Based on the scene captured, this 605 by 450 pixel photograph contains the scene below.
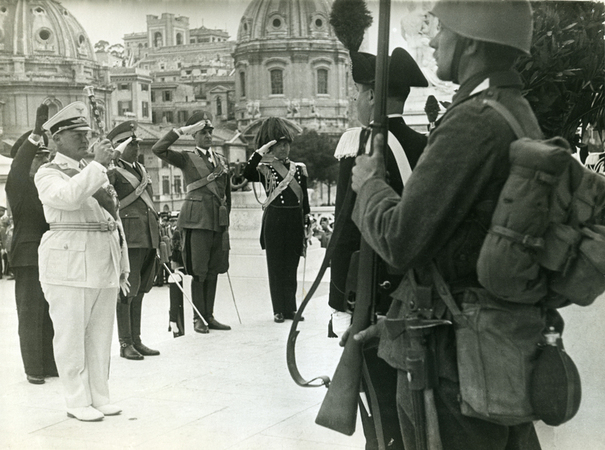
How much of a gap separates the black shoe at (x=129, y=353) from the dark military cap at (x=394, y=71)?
3.86m

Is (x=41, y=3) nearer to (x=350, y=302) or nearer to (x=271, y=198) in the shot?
(x=350, y=302)

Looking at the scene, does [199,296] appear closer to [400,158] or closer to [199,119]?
[199,119]

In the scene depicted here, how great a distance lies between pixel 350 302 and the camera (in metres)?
2.98

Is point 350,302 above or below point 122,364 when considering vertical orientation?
above

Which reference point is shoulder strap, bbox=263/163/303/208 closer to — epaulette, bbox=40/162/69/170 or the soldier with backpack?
epaulette, bbox=40/162/69/170

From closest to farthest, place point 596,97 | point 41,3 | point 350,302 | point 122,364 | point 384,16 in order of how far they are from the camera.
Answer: point 384,16, point 350,302, point 596,97, point 41,3, point 122,364

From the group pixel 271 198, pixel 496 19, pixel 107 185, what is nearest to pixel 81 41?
pixel 107 185

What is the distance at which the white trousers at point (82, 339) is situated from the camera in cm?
457

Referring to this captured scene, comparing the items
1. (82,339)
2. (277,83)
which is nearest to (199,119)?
(277,83)

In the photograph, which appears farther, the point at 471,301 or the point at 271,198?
the point at 271,198

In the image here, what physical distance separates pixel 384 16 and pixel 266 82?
5.32 metres

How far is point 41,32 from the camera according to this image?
480cm

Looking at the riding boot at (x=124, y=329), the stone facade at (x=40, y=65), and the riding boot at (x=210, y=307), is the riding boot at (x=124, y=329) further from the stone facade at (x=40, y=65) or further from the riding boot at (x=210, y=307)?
the stone facade at (x=40, y=65)

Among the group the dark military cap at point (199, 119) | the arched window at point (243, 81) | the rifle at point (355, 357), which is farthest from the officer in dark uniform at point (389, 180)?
the arched window at point (243, 81)
